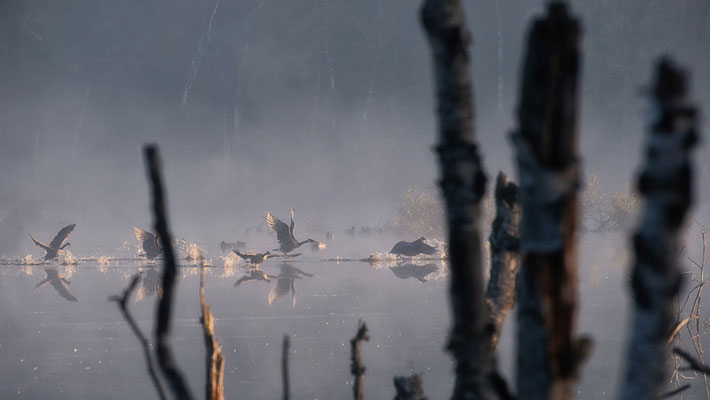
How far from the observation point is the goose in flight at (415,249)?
29.3 m

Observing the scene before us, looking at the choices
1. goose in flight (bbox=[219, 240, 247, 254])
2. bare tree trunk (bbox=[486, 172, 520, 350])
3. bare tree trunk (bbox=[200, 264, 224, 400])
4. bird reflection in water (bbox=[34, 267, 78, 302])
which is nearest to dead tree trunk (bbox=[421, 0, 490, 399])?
bare tree trunk (bbox=[200, 264, 224, 400])

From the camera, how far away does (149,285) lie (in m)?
21.2

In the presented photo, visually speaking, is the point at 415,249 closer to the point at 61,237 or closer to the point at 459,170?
Result: the point at 61,237

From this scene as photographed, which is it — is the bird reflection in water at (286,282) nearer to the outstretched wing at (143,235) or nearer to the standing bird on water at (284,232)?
the standing bird on water at (284,232)

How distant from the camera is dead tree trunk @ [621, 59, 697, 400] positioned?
4.42 ft

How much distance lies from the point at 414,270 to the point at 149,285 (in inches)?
393

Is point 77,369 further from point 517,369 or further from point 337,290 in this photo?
point 517,369

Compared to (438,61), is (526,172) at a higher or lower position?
lower

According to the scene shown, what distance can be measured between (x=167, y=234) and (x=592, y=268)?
2704 cm

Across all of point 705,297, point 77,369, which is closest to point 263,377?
point 77,369

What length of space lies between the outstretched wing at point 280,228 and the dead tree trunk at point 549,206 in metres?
28.4

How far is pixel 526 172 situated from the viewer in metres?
1.58

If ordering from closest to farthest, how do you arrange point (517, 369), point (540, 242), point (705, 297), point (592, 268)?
point (540, 242)
point (517, 369)
point (705, 297)
point (592, 268)

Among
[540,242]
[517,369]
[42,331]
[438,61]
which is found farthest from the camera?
[42,331]
